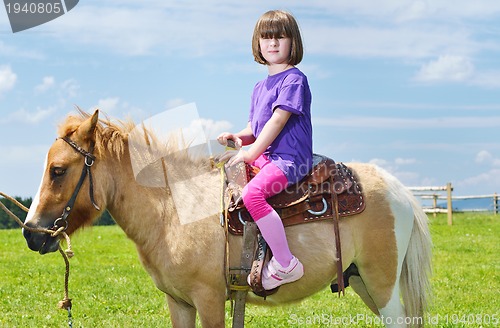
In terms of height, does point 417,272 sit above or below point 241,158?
below

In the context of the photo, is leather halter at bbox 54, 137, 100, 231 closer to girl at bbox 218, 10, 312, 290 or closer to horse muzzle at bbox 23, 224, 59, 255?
horse muzzle at bbox 23, 224, 59, 255

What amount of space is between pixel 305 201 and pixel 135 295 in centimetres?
530

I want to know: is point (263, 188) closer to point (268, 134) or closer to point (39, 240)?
point (268, 134)

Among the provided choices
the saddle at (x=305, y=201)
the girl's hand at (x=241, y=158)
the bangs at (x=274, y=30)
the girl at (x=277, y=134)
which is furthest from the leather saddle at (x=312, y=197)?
the bangs at (x=274, y=30)

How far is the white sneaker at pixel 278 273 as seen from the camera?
4.52 metres

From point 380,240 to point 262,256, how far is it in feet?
3.39

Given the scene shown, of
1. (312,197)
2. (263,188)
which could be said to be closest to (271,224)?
(263,188)

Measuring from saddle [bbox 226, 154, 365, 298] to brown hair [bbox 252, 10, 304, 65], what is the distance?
877 millimetres

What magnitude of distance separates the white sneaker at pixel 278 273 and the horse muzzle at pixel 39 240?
1.58 meters

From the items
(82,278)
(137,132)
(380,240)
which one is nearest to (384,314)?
(380,240)

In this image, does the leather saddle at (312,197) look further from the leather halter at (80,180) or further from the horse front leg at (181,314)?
the leather halter at (80,180)

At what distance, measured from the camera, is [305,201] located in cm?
476

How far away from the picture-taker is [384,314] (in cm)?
495

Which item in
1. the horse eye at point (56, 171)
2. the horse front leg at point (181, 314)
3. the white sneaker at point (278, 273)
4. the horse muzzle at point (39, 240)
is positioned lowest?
the horse front leg at point (181, 314)
